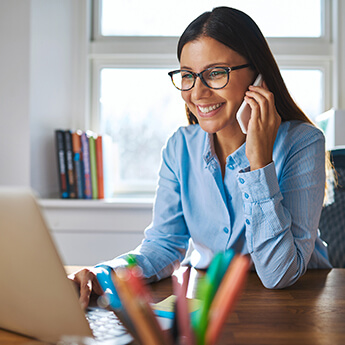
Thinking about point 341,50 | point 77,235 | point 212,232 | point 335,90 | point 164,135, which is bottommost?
point 77,235

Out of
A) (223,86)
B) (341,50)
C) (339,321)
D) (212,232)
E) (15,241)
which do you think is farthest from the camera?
(341,50)

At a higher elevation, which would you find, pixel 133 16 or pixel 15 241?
pixel 133 16

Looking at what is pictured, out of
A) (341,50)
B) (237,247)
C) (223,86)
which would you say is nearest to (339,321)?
(237,247)

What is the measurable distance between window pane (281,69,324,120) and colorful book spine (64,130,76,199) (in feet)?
3.99

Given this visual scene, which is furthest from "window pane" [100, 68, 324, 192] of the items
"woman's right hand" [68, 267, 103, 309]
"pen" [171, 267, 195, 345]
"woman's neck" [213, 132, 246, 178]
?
"pen" [171, 267, 195, 345]

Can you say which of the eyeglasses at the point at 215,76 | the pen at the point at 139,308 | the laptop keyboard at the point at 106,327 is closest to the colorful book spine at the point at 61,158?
the eyeglasses at the point at 215,76

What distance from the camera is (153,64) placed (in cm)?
258

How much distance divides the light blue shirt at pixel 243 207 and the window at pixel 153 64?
1176 mm

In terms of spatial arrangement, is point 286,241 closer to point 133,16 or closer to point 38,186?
point 38,186

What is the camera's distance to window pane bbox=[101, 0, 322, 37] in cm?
253

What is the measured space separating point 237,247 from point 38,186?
132 cm

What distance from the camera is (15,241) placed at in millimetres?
542

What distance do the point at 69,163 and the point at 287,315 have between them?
167cm

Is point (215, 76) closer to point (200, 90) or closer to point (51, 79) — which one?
point (200, 90)
